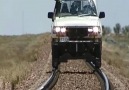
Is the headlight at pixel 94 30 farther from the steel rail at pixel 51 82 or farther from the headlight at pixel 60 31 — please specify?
the steel rail at pixel 51 82

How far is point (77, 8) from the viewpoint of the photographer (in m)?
20.2

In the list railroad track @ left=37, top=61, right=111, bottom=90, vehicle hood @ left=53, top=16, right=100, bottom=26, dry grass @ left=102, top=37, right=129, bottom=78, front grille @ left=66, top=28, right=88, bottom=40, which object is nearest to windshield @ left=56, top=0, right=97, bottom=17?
vehicle hood @ left=53, top=16, right=100, bottom=26

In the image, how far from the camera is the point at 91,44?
1891cm

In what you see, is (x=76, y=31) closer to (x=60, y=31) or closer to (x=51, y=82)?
(x=60, y=31)

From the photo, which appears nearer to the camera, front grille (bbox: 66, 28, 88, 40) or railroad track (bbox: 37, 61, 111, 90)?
railroad track (bbox: 37, 61, 111, 90)

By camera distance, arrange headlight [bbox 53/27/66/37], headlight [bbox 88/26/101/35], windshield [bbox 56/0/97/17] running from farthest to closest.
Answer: windshield [bbox 56/0/97/17], headlight [bbox 53/27/66/37], headlight [bbox 88/26/101/35]

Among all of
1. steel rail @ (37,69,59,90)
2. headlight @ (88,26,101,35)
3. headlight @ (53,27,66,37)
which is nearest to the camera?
steel rail @ (37,69,59,90)

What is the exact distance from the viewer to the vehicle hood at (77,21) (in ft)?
62.0

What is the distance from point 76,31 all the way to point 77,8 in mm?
1607

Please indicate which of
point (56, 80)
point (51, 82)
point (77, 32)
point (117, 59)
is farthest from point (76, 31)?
point (117, 59)

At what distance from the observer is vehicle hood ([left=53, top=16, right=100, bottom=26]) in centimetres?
1889

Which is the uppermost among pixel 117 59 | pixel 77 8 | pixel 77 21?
pixel 77 8

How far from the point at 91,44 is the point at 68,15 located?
1728 millimetres

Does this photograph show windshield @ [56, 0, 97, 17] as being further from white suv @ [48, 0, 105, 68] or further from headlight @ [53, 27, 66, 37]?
headlight @ [53, 27, 66, 37]
